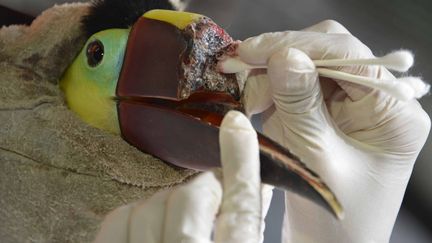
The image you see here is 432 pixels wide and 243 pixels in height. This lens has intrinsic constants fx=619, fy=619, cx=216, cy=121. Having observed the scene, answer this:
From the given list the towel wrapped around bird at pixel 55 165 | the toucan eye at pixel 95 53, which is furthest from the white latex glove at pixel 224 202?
the toucan eye at pixel 95 53

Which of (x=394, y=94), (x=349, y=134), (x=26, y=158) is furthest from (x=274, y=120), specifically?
(x=26, y=158)

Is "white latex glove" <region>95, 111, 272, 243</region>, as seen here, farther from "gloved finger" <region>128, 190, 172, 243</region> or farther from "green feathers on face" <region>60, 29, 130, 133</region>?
"green feathers on face" <region>60, 29, 130, 133</region>

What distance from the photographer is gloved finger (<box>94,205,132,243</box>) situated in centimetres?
62

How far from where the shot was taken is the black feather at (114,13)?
76 centimetres

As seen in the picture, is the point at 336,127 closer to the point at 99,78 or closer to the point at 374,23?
the point at 99,78

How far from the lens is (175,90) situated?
68 centimetres

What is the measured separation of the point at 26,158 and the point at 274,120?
1.04 feet

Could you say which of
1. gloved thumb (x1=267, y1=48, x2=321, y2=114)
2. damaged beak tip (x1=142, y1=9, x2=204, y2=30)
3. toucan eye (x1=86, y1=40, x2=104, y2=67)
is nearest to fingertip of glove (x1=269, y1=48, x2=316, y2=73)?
gloved thumb (x1=267, y1=48, x2=321, y2=114)

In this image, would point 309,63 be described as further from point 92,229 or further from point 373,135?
point 92,229

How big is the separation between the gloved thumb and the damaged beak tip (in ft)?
0.34

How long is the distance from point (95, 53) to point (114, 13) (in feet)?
0.19

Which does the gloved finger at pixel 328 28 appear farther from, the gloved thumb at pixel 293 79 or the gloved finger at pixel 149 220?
the gloved finger at pixel 149 220

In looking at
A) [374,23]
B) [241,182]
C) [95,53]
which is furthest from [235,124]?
[374,23]

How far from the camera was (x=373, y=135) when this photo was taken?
80cm
